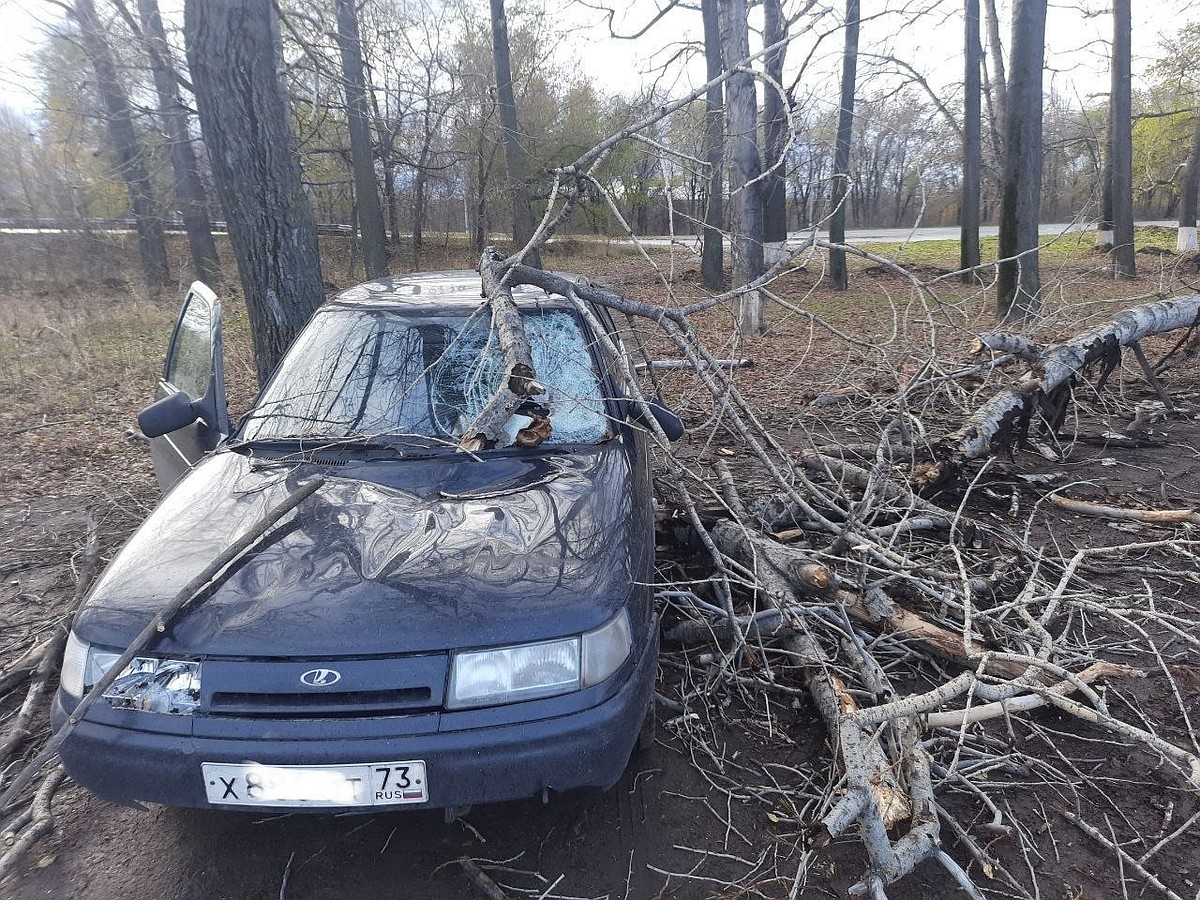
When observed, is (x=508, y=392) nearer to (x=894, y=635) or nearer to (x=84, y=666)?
(x=84, y=666)

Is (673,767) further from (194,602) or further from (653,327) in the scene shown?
(653,327)

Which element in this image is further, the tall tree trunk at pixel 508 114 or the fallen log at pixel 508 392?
the tall tree trunk at pixel 508 114

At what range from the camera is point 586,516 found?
256cm

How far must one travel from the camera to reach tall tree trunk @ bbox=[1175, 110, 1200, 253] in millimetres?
18578

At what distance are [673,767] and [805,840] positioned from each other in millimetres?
547

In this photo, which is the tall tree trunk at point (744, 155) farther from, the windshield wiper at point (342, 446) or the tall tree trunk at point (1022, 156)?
the windshield wiper at point (342, 446)

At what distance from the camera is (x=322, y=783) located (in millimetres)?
1957

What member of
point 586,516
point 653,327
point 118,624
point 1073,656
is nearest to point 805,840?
point 586,516

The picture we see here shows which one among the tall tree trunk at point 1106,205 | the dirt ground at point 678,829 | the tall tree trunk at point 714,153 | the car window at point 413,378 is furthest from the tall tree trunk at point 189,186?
the tall tree trunk at point 1106,205

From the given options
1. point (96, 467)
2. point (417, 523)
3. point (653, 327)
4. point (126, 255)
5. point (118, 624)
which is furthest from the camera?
point (126, 255)

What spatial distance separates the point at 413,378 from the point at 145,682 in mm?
1595

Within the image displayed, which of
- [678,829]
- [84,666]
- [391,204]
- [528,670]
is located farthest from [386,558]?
[391,204]

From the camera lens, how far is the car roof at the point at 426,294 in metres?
3.62

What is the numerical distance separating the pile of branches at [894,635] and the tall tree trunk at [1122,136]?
45.0 ft
